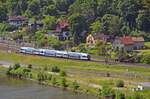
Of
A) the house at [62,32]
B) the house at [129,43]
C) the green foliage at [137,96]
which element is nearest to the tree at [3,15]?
the house at [62,32]

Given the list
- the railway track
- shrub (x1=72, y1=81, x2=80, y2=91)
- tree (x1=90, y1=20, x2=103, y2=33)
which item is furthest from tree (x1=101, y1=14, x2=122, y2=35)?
shrub (x1=72, y1=81, x2=80, y2=91)

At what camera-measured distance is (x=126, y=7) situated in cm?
6869

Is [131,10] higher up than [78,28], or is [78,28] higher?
[131,10]

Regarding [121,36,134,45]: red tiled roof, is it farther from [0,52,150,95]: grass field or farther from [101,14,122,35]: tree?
[0,52,150,95]: grass field

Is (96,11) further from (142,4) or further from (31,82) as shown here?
(31,82)

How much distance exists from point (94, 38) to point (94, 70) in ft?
49.6

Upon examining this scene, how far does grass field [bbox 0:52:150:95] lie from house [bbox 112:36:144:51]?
25.1 ft

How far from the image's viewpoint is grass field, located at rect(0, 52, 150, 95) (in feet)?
145

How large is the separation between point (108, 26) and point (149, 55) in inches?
636

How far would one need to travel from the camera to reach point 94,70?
48625mm

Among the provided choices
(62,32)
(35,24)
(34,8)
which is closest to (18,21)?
(34,8)

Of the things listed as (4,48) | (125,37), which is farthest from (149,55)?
(4,48)

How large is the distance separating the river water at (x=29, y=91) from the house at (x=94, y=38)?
16.1m

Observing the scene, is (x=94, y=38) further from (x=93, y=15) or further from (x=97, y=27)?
(x=93, y=15)
